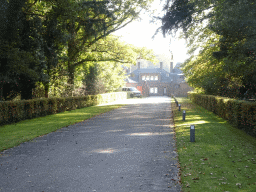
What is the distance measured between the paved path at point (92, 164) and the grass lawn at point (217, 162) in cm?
35

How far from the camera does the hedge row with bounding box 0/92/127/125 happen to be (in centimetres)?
1357

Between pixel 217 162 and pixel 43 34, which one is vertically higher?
pixel 43 34

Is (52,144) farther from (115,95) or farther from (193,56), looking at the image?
(115,95)

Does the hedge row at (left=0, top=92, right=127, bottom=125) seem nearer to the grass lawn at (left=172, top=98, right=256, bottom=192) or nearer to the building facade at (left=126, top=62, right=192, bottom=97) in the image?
the grass lawn at (left=172, top=98, right=256, bottom=192)

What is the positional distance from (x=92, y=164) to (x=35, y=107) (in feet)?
38.2

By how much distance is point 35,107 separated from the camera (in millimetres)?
16734

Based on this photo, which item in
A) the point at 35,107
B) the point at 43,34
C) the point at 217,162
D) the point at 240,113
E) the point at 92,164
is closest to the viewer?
the point at 92,164

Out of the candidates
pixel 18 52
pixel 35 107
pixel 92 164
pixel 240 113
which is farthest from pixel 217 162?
pixel 18 52

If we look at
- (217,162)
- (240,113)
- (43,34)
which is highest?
(43,34)

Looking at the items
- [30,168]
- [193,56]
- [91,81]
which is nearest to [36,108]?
[30,168]

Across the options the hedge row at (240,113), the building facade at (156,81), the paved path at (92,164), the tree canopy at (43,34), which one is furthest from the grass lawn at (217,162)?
the building facade at (156,81)

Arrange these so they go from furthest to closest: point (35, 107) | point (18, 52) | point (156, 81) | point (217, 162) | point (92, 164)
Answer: point (156, 81), point (35, 107), point (18, 52), point (217, 162), point (92, 164)

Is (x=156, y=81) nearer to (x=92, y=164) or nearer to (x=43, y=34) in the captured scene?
(x=43, y=34)

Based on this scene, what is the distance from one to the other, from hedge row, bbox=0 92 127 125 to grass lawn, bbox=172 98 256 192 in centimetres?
908
